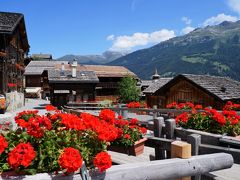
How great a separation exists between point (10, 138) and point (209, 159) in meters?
2.24

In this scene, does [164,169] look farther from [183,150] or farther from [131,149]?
[131,149]

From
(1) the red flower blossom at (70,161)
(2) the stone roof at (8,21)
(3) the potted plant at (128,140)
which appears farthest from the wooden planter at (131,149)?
(2) the stone roof at (8,21)

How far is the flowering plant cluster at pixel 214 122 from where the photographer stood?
6.10m

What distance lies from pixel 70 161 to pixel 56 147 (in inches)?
21.8

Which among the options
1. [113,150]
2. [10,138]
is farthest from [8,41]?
[10,138]

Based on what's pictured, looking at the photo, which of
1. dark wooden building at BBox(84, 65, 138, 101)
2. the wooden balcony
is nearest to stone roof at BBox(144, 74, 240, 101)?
the wooden balcony

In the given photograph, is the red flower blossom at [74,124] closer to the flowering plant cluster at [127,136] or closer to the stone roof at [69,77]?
the flowering plant cluster at [127,136]

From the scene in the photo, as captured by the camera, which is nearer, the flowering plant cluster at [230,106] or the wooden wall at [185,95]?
the flowering plant cluster at [230,106]

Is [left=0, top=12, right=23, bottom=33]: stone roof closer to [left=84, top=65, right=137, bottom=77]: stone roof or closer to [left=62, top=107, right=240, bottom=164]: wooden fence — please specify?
[left=62, top=107, right=240, bottom=164]: wooden fence

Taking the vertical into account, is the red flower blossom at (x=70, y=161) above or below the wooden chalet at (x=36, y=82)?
below

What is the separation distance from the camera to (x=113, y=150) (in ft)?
19.3

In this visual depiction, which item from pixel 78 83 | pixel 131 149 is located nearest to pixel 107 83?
pixel 78 83

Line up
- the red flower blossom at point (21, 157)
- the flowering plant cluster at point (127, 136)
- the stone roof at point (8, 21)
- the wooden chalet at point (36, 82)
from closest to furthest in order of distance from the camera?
the red flower blossom at point (21, 157) → the flowering plant cluster at point (127, 136) → the stone roof at point (8, 21) → the wooden chalet at point (36, 82)

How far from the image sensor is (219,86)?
25.6 meters
